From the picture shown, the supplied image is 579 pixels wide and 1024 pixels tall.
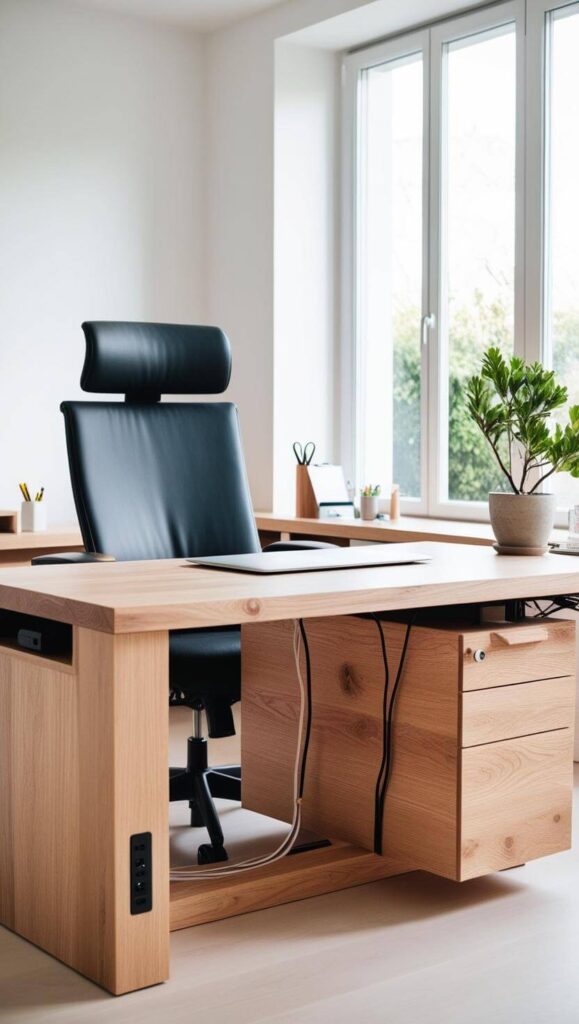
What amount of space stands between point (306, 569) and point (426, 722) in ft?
1.23

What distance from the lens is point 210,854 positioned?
261 cm

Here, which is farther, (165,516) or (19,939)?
(165,516)

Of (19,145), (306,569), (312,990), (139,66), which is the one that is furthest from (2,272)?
(312,990)

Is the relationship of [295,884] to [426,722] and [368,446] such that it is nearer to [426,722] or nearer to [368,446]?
[426,722]

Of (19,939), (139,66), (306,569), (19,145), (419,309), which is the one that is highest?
(139,66)

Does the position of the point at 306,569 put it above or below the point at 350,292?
below

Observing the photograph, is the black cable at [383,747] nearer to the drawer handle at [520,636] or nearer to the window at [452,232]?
the drawer handle at [520,636]

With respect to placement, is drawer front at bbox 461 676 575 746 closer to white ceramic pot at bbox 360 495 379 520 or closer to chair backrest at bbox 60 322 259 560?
chair backrest at bbox 60 322 259 560

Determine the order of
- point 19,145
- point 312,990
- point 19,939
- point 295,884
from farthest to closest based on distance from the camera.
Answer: point 19,145 → point 295,884 → point 19,939 → point 312,990

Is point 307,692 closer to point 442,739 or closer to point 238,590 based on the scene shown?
point 442,739

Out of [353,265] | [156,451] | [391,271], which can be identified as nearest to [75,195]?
[353,265]

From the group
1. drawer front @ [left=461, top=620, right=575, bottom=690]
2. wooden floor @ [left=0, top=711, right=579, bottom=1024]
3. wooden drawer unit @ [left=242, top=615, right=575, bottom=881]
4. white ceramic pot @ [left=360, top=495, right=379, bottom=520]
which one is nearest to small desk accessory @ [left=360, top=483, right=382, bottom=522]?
white ceramic pot @ [left=360, top=495, right=379, bottom=520]

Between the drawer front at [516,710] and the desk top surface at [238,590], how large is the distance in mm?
186

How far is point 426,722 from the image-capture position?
7.76 feet
